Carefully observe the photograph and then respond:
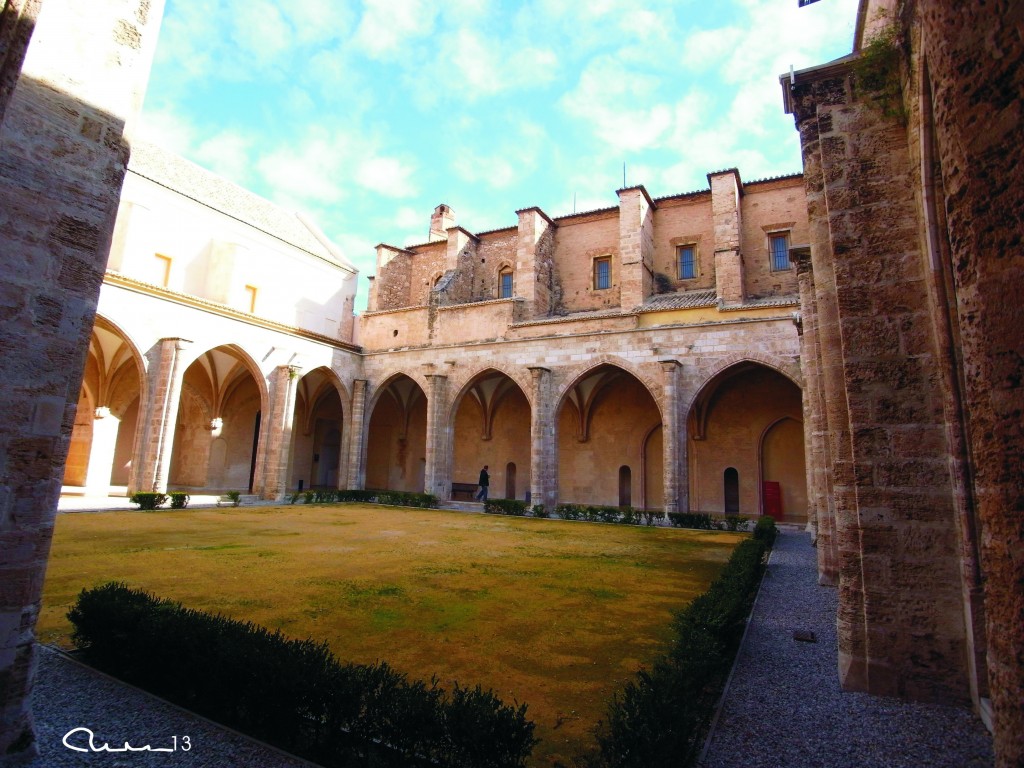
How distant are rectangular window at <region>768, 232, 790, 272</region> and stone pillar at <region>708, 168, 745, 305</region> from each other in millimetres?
1250

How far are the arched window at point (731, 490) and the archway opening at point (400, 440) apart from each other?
11864mm

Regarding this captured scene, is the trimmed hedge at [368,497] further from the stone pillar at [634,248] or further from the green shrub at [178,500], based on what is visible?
the stone pillar at [634,248]

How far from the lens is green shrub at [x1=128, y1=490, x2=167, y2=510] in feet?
41.2

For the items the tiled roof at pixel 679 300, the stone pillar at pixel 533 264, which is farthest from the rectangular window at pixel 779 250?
the stone pillar at pixel 533 264

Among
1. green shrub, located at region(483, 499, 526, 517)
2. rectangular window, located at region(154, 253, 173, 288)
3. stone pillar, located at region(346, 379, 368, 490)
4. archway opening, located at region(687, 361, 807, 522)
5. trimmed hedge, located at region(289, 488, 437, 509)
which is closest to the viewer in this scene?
green shrub, located at region(483, 499, 526, 517)

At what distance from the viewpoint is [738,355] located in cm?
1413

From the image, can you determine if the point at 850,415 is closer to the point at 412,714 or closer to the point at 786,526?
the point at 412,714

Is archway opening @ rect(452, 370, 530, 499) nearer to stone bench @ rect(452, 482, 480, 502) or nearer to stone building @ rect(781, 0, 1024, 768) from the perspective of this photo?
stone bench @ rect(452, 482, 480, 502)

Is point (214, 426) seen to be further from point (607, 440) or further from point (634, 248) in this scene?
point (634, 248)

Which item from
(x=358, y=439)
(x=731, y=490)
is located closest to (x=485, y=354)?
(x=358, y=439)

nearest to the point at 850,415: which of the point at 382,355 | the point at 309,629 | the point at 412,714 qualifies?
the point at 412,714

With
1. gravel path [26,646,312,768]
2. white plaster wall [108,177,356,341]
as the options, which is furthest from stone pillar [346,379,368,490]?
gravel path [26,646,312,768]

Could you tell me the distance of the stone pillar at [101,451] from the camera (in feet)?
54.5

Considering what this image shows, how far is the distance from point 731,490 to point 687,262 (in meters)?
7.79
